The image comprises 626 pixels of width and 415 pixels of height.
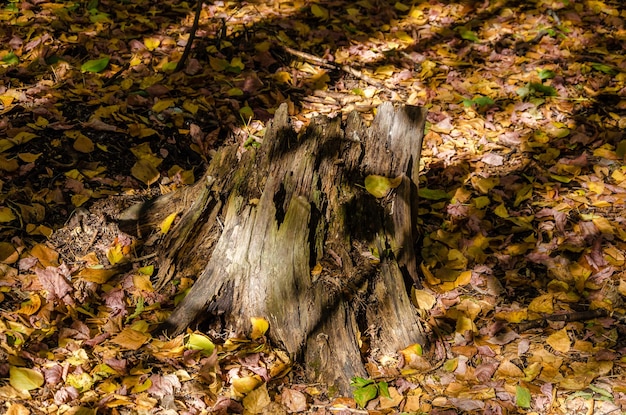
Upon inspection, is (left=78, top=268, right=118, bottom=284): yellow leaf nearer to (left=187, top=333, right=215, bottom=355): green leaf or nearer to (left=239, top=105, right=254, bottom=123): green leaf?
(left=187, top=333, right=215, bottom=355): green leaf

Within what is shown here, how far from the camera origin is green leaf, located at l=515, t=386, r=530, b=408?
9.55 feet

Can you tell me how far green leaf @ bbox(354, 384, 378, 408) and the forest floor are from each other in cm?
1

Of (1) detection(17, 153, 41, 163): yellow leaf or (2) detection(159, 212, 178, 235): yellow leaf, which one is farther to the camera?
(1) detection(17, 153, 41, 163): yellow leaf

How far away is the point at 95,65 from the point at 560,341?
3538 millimetres

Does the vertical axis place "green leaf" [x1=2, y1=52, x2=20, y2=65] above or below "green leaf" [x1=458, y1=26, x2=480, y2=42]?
above

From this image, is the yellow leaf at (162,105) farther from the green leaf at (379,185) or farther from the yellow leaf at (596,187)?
the yellow leaf at (596,187)

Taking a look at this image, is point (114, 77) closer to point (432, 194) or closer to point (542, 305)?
point (432, 194)

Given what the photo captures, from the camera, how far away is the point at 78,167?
3.88 meters

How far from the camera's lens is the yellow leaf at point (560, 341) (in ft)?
10.5

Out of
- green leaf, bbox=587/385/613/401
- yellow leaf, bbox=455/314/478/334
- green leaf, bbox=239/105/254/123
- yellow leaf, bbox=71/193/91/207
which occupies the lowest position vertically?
green leaf, bbox=587/385/613/401

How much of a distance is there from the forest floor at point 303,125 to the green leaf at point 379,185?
0.53 meters

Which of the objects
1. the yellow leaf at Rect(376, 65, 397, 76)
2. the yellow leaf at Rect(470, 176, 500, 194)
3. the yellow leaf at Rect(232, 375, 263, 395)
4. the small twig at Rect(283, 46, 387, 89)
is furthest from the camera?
the yellow leaf at Rect(376, 65, 397, 76)

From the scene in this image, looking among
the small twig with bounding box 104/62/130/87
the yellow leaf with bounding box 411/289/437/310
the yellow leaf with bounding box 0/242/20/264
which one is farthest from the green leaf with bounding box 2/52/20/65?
the yellow leaf with bounding box 411/289/437/310

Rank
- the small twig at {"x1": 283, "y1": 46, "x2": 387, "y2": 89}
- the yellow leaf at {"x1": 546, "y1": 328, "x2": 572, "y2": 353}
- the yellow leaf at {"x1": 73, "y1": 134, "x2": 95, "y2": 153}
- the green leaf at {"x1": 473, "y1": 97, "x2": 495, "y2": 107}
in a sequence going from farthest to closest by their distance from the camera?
the small twig at {"x1": 283, "y1": 46, "x2": 387, "y2": 89} < the green leaf at {"x1": 473, "y1": 97, "x2": 495, "y2": 107} < the yellow leaf at {"x1": 73, "y1": 134, "x2": 95, "y2": 153} < the yellow leaf at {"x1": 546, "y1": 328, "x2": 572, "y2": 353}
